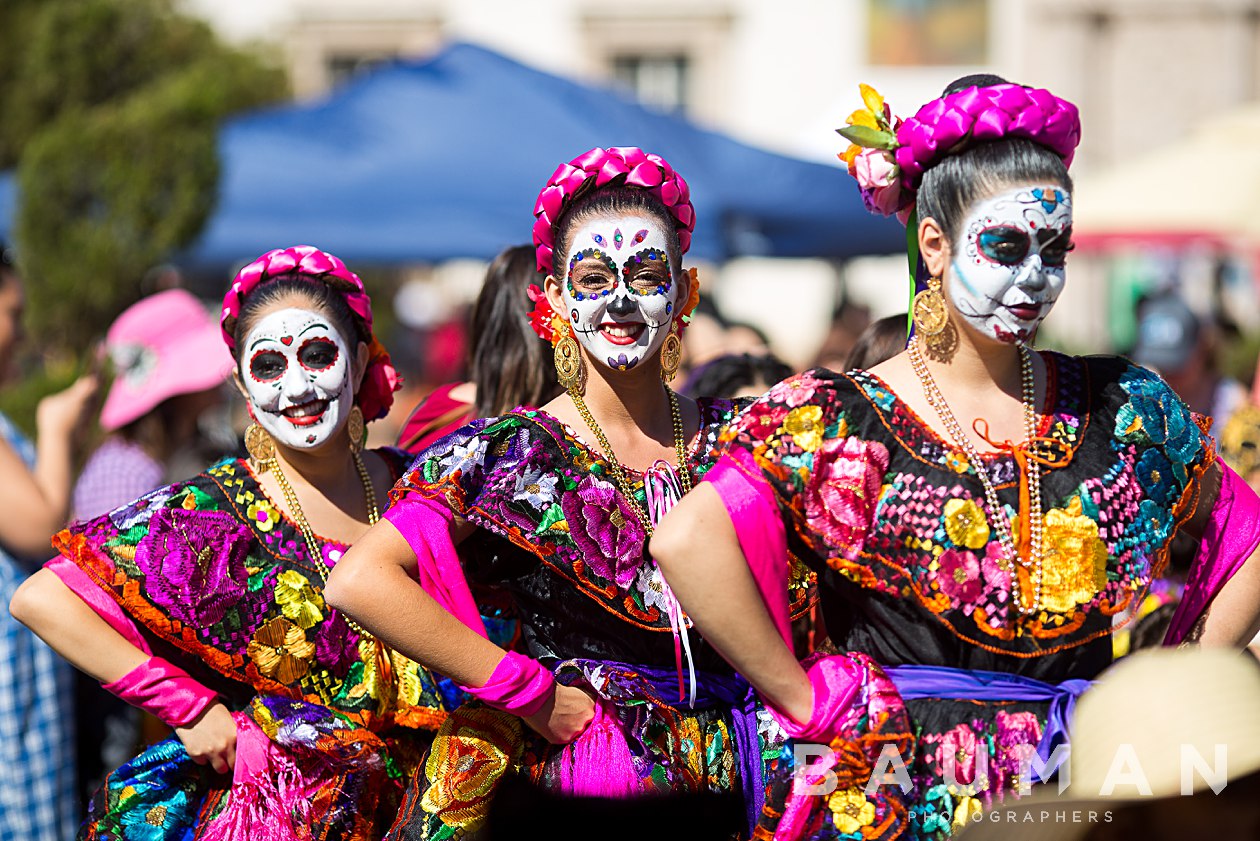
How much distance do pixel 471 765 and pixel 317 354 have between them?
950mm

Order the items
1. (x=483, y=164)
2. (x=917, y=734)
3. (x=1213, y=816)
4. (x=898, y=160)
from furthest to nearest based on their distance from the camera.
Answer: (x=483, y=164), (x=898, y=160), (x=917, y=734), (x=1213, y=816)

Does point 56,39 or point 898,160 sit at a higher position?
point 56,39

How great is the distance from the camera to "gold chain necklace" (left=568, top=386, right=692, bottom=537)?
9.16 feet

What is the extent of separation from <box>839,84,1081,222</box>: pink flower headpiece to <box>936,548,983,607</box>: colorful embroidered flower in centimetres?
64

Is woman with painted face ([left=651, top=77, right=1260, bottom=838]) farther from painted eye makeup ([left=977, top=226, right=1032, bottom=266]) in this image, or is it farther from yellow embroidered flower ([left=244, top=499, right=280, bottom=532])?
yellow embroidered flower ([left=244, top=499, right=280, bottom=532])

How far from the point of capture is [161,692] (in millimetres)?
3033

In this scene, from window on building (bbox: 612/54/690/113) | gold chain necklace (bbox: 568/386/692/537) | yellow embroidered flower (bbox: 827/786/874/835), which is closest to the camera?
yellow embroidered flower (bbox: 827/786/874/835)

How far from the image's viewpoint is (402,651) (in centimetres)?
267

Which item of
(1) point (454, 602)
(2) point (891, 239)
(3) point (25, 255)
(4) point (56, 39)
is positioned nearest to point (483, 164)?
(2) point (891, 239)

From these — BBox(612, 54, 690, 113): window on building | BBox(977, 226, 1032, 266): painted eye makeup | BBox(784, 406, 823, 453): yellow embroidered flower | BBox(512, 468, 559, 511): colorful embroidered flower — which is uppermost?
BBox(612, 54, 690, 113): window on building

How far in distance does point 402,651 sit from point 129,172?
24.5ft

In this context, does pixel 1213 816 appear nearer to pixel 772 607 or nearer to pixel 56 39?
pixel 772 607

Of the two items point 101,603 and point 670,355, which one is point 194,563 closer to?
point 101,603

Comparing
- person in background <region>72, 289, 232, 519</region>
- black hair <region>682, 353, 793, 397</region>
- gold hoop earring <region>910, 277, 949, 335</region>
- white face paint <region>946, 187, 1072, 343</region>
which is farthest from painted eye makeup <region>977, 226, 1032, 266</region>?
person in background <region>72, 289, 232, 519</region>
